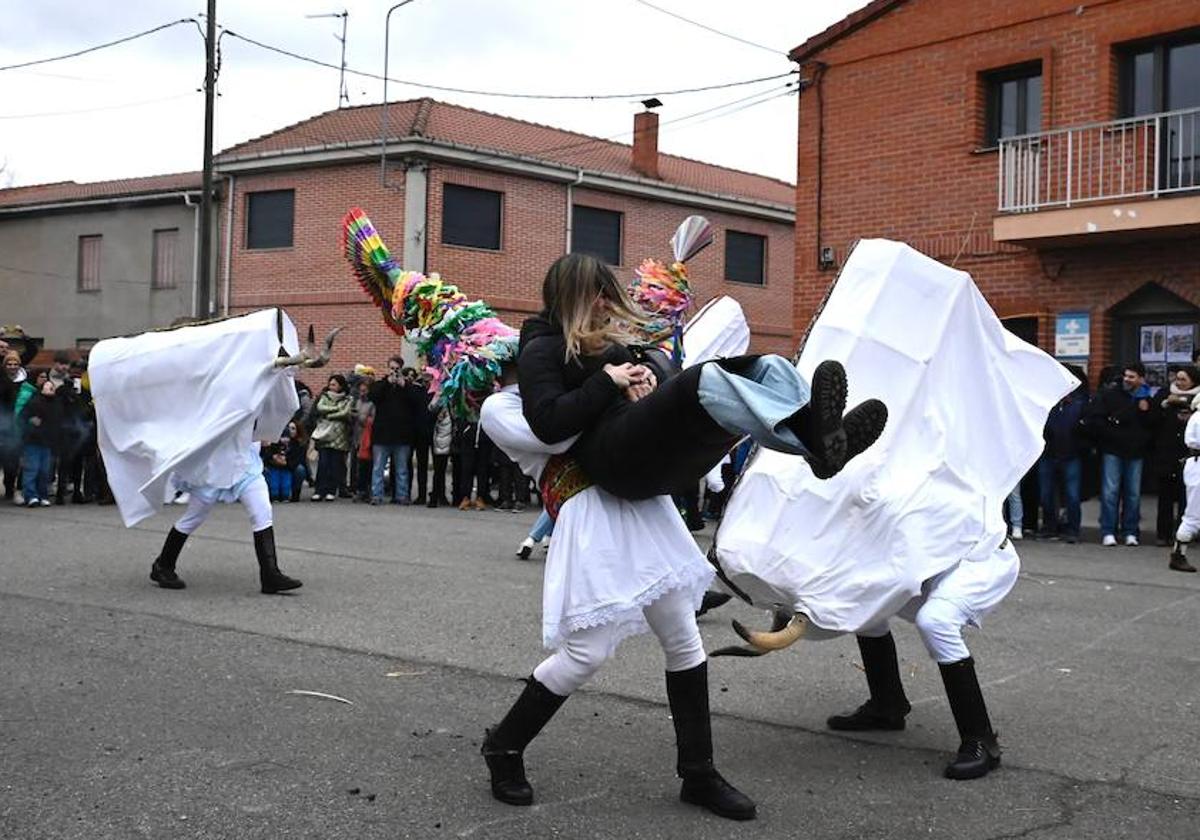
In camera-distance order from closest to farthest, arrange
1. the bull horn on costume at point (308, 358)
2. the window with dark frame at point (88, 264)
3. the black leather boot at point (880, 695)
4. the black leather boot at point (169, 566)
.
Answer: the black leather boot at point (880, 695), the bull horn on costume at point (308, 358), the black leather boot at point (169, 566), the window with dark frame at point (88, 264)

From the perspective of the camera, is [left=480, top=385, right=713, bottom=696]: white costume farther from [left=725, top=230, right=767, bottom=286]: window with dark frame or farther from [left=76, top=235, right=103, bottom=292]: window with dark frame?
[left=76, top=235, right=103, bottom=292]: window with dark frame

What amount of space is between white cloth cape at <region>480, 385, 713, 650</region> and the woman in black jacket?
0.11 m

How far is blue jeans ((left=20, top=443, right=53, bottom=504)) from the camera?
15.8 m

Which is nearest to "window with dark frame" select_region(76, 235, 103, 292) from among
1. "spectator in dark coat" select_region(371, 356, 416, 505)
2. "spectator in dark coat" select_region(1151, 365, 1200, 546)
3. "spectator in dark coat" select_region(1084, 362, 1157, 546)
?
"spectator in dark coat" select_region(371, 356, 416, 505)

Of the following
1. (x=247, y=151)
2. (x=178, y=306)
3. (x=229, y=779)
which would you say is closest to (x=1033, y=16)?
(x=229, y=779)

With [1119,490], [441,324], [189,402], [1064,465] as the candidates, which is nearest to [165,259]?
[1064,465]

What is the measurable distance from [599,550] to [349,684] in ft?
7.76

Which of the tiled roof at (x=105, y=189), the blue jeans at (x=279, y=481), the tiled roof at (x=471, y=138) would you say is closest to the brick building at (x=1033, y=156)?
the blue jeans at (x=279, y=481)

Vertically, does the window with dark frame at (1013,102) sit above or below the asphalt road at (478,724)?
above

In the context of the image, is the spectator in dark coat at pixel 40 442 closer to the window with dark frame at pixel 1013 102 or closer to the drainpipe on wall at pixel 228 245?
the window with dark frame at pixel 1013 102

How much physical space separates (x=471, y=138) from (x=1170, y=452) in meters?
19.5

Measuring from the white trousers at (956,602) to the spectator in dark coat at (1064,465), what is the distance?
9283 mm

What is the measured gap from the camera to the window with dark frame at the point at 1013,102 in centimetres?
1748

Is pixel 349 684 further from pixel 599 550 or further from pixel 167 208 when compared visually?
pixel 167 208
